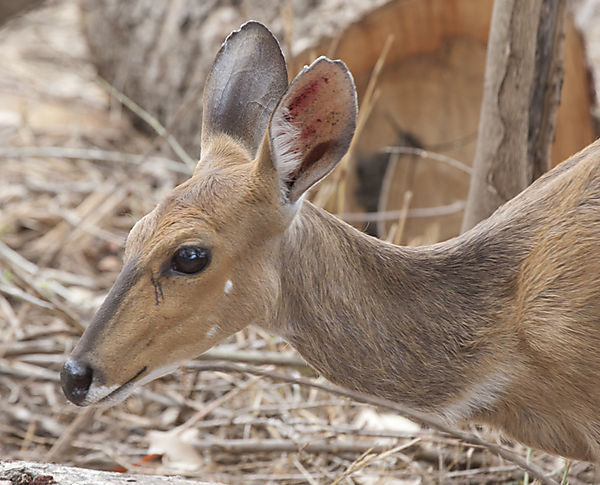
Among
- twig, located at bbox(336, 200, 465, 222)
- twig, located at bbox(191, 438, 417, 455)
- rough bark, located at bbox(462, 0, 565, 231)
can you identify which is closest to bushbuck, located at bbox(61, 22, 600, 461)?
rough bark, located at bbox(462, 0, 565, 231)

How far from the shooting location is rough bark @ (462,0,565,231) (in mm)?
3002

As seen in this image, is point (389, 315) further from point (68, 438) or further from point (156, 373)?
point (68, 438)

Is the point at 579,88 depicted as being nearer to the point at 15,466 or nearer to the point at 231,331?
the point at 231,331

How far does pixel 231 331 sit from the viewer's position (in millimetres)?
2367

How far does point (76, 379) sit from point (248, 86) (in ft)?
3.37

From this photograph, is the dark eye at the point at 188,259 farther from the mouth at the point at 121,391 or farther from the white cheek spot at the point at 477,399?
the white cheek spot at the point at 477,399

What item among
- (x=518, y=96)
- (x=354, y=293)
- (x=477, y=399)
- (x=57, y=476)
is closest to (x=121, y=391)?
(x=57, y=476)

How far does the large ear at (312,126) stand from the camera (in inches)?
86.1

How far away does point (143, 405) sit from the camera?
13.3 ft

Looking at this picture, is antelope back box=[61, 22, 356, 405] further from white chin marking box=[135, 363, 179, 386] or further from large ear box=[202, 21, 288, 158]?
large ear box=[202, 21, 288, 158]

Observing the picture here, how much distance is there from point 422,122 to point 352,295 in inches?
106

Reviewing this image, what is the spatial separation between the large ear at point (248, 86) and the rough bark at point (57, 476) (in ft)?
3.24

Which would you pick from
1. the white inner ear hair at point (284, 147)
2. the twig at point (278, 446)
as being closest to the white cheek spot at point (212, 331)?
the white inner ear hair at point (284, 147)

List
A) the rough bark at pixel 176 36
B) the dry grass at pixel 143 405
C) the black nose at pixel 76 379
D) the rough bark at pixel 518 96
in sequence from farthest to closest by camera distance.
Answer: the rough bark at pixel 176 36 < the dry grass at pixel 143 405 < the rough bark at pixel 518 96 < the black nose at pixel 76 379
